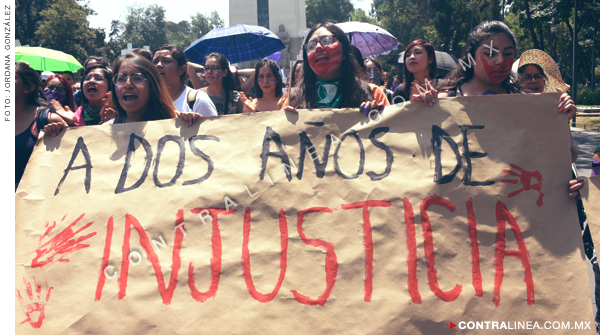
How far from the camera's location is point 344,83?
2541 mm

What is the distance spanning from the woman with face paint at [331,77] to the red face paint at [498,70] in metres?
0.55

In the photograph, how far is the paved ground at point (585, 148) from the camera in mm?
7133

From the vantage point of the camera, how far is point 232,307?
1.96m

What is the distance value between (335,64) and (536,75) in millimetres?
1344

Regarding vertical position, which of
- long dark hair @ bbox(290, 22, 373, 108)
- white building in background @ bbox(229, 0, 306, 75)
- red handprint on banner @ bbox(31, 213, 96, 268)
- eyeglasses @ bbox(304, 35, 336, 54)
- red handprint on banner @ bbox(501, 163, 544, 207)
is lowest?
red handprint on banner @ bbox(31, 213, 96, 268)

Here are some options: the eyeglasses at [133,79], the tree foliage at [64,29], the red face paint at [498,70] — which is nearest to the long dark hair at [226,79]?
the eyeglasses at [133,79]

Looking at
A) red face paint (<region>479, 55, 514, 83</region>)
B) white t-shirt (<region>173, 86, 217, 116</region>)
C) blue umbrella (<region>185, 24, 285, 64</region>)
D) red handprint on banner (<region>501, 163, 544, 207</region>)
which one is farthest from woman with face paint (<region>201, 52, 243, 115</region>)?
red handprint on banner (<region>501, 163, 544, 207</region>)

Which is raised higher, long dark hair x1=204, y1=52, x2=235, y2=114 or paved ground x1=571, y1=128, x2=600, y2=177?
long dark hair x1=204, y1=52, x2=235, y2=114

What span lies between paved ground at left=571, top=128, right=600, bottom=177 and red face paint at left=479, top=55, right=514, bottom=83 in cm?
528

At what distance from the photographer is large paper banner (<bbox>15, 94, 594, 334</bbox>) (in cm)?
193

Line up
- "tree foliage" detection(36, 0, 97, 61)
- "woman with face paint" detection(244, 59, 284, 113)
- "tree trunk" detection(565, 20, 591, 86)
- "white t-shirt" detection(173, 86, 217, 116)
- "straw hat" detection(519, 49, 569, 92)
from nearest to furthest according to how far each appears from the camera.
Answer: "straw hat" detection(519, 49, 569, 92), "white t-shirt" detection(173, 86, 217, 116), "woman with face paint" detection(244, 59, 284, 113), "tree foliage" detection(36, 0, 97, 61), "tree trunk" detection(565, 20, 591, 86)

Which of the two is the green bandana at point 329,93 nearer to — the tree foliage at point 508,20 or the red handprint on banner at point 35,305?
the red handprint on banner at point 35,305

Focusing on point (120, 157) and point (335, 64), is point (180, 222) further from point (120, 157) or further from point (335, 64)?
point (335, 64)

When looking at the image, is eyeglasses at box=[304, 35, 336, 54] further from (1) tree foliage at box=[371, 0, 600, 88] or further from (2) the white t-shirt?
(1) tree foliage at box=[371, 0, 600, 88]
